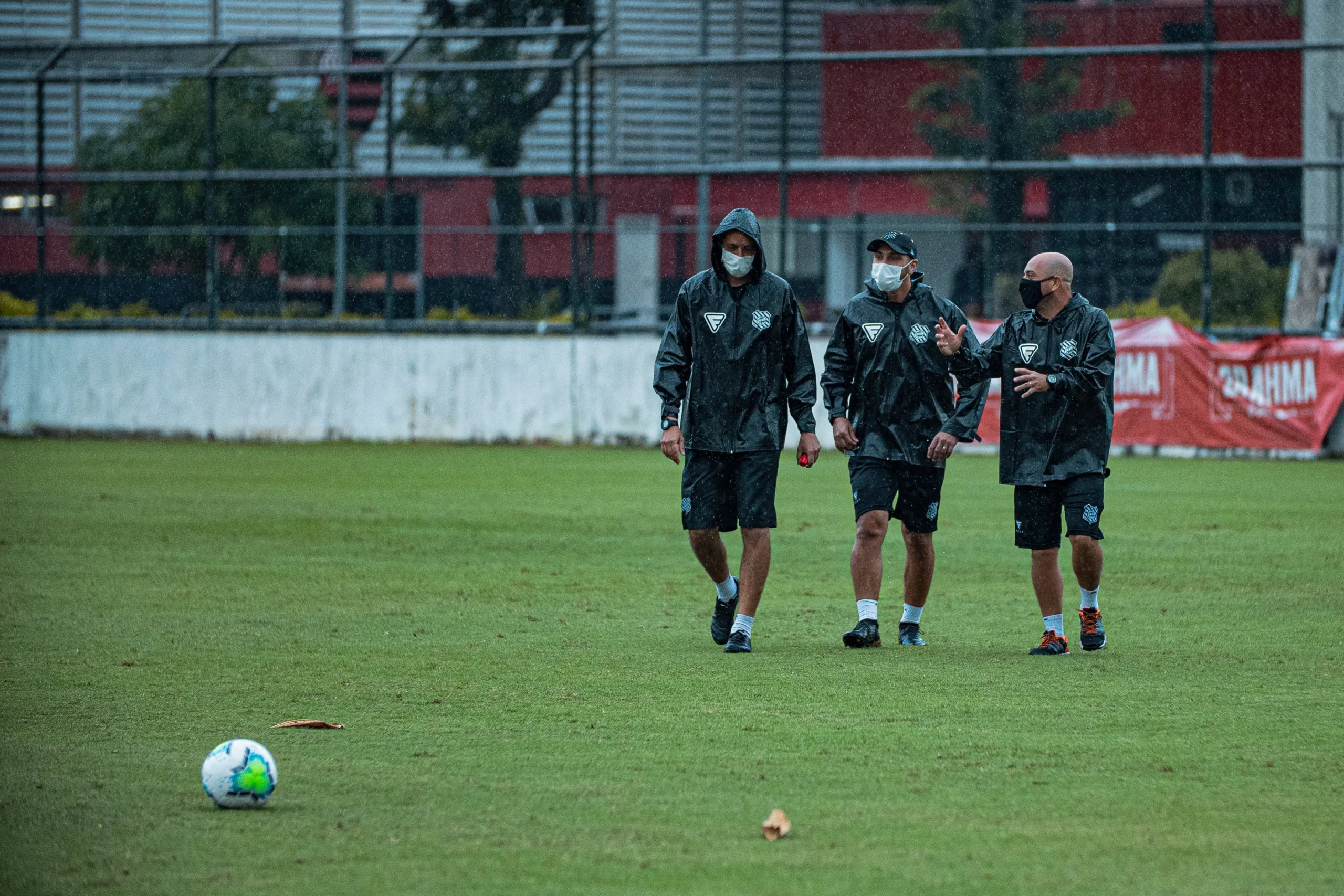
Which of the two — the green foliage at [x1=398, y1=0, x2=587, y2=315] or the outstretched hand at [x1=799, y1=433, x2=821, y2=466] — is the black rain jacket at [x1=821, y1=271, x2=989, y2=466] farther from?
the green foliage at [x1=398, y1=0, x2=587, y2=315]

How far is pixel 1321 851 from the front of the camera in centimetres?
458

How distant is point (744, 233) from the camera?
8250 mm

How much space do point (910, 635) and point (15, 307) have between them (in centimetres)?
2327

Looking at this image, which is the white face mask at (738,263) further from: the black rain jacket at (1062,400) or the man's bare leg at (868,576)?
the man's bare leg at (868,576)

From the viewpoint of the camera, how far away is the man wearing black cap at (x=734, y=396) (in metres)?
8.26

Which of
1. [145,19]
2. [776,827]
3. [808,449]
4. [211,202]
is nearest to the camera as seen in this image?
[776,827]

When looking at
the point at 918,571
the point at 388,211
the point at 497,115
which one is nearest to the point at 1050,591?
the point at 918,571

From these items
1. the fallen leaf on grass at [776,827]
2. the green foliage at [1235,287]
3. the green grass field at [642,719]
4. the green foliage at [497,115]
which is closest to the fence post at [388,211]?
the green foliage at [497,115]

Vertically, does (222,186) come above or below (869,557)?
above

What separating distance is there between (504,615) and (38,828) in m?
4.54

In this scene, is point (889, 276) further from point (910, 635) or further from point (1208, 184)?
point (1208, 184)

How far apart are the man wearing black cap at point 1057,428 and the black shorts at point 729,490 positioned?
1047mm

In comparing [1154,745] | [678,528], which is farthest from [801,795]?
[678,528]

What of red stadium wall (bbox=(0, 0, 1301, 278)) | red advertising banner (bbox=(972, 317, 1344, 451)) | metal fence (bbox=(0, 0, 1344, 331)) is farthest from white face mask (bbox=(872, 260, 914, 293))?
red stadium wall (bbox=(0, 0, 1301, 278))
